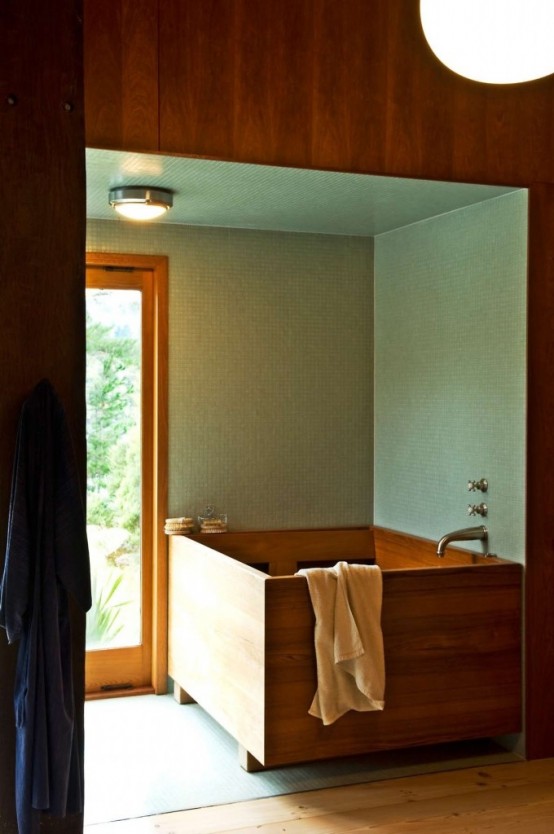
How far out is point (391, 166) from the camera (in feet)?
11.7

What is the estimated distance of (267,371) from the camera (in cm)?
467

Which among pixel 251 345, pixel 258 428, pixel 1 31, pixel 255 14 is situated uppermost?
pixel 255 14

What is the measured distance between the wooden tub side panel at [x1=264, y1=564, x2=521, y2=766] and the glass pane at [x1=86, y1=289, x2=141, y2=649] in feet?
4.34

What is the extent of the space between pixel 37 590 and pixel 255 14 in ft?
6.57

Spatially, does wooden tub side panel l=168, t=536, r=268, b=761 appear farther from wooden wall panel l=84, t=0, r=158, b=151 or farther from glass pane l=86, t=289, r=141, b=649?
wooden wall panel l=84, t=0, r=158, b=151

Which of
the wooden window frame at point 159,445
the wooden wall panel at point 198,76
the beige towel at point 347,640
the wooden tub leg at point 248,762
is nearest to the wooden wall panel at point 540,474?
the beige towel at point 347,640

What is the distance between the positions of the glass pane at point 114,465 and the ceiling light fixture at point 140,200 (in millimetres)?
684

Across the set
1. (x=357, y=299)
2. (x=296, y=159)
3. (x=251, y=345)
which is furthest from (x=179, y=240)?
(x=296, y=159)

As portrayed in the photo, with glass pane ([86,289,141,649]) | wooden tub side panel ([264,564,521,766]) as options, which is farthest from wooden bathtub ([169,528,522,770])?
glass pane ([86,289,141,649])

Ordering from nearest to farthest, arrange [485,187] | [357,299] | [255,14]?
[255,14], [485,187], [357,299]

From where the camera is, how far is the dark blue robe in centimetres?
255

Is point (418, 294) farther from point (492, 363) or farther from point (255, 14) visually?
point (255, 14)

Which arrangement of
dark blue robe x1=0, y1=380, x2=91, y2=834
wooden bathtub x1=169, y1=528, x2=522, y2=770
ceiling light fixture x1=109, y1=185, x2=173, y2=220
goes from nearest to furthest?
dark blue robe x1=0, y1=380, x2=91, y2=834, wooden bathtub x1=169, y1=528, x2=522, y2=770, ceiling light fixture x1=109, y1=185, x2=173, y2=220

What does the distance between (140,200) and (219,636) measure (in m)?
1.67
